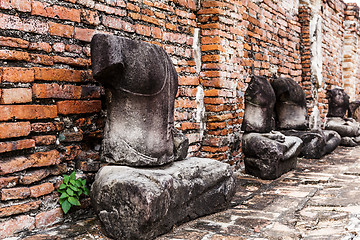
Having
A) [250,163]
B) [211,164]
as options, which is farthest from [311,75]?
[211,164]

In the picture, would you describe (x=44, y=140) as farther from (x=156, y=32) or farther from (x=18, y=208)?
(x=156, y=32)

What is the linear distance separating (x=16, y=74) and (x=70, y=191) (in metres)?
0.95

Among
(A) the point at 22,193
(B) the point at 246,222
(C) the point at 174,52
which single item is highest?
(C) the point at 174,52

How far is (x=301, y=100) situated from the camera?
19.5 ft

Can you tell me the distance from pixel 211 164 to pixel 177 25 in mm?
1758

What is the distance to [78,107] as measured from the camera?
9.64 ft

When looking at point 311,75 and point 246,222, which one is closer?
point 246,222

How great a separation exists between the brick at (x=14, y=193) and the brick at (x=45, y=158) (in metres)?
0.19

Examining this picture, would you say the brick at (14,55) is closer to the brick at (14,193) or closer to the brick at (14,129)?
the brick at (14,129)

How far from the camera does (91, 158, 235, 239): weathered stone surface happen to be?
2375 millimetres

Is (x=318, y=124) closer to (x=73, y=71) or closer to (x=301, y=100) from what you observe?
(x=301, y=100)

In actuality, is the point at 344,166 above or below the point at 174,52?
below

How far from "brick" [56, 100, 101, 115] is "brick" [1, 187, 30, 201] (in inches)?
24.6

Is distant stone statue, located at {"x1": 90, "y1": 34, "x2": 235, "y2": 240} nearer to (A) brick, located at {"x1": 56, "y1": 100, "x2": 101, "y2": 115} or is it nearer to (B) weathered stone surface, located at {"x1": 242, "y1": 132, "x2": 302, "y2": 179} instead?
(A) brick, located at {"x1": 56, "y1": 100, "x2": 101, "y2": 115}
